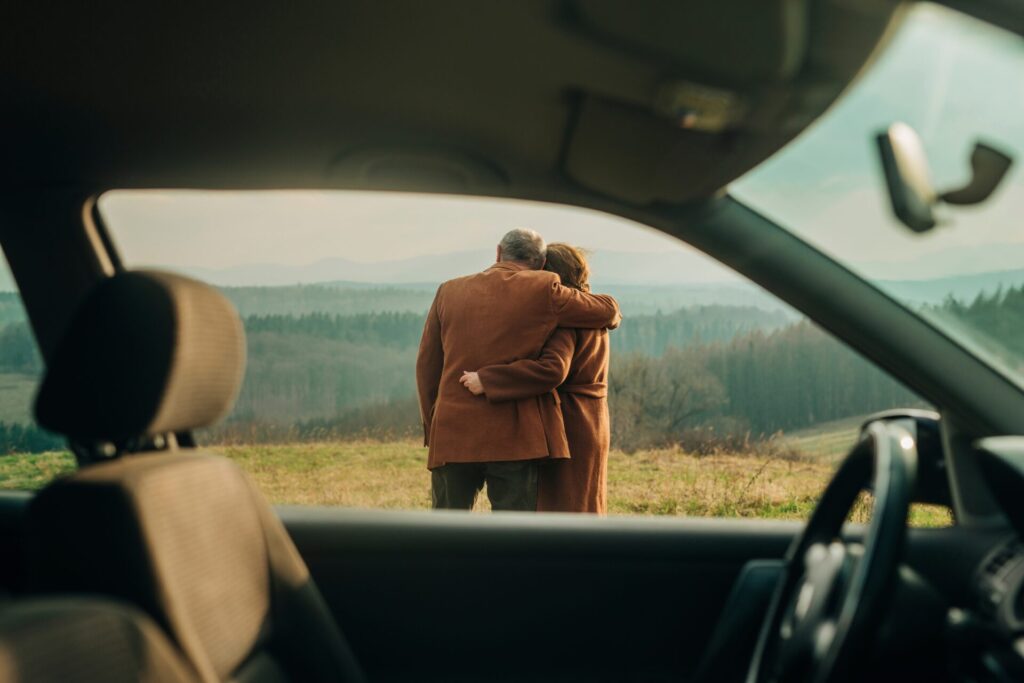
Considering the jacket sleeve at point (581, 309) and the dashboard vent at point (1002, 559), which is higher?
the jacket sleeve at point (581, 309)

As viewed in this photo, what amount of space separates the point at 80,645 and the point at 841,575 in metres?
0.95

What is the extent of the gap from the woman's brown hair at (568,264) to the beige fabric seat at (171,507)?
2.12 m

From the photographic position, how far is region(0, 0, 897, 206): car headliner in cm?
163

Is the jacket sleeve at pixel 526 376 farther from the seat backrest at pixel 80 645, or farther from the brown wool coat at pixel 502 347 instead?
the seat backrest at pixel 80 645

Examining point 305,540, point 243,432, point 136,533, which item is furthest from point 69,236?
point 243,432

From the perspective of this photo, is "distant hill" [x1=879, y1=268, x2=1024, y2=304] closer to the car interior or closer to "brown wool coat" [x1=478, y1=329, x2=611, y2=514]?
the car interior

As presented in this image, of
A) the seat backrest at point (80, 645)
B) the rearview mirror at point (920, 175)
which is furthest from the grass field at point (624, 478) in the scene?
the seat backrest at point (80, 645)

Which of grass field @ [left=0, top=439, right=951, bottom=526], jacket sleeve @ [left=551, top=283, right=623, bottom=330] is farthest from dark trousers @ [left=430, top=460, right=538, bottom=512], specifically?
jacket sleeve @ [left=551, top=283, right=623, bottom=330]

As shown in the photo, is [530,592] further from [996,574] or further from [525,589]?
[996,574]

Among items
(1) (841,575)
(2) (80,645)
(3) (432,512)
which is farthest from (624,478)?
(2) (80,645)

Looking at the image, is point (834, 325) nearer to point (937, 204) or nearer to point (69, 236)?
point (937, 204)

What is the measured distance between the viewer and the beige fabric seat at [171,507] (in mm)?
1318

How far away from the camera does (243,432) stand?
445 centimetres

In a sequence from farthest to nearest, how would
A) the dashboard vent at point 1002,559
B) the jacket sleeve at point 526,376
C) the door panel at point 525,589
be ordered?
the jacket sleeve at point 526,376
the door panel at point 525,589
the dashboard vent at point 1002,559
